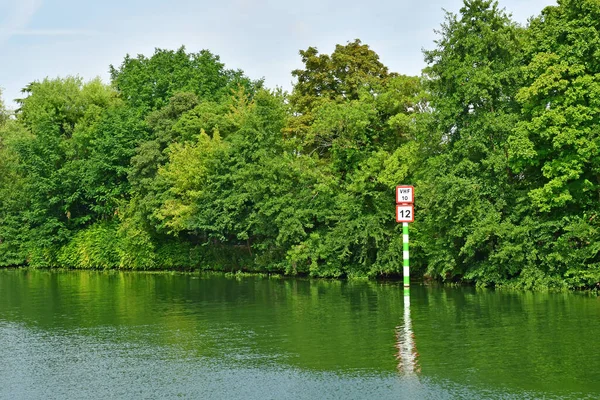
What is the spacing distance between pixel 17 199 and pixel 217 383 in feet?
186

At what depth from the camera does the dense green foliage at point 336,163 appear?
3222 centimetres

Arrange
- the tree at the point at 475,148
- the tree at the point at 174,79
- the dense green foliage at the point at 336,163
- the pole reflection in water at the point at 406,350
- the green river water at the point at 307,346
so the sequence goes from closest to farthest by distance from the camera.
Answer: the green river water at the point at 307,346 → the pole reflection in water at the point at 406,350 → the dense green foliage at the point at 336,163 → the tree at the point at 475,148 → the tree at the point at 174,79

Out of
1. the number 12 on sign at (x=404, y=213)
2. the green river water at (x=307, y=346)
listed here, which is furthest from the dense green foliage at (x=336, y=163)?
the green river water at (x=307, y=346)

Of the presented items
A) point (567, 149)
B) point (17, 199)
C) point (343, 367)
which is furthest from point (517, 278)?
point (17, 199)

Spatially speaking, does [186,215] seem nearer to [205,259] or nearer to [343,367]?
[205,259]

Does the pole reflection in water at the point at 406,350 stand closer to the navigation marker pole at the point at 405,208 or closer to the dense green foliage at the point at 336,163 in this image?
the navigation marker pole at the point at 405,208

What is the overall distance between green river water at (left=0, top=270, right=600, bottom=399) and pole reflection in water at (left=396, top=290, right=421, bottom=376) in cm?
5

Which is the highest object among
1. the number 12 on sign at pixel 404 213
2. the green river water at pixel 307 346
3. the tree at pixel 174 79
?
the tree at pixel 174 79

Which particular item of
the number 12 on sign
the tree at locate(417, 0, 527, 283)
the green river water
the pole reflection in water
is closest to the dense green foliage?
the tree at locate(417, 0, 527, 283)

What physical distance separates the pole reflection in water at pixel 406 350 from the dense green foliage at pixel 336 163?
12.0m

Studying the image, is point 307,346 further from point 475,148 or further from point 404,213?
point 475,148

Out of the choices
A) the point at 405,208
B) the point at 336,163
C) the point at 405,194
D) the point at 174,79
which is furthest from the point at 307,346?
the point at 174,79

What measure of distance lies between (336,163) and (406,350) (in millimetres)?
25425

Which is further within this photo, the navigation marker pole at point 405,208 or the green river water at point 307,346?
the navigation marker pole at point 405,208
